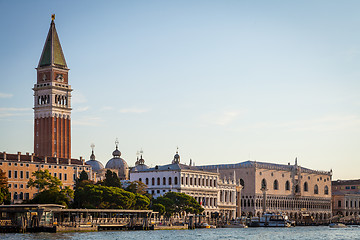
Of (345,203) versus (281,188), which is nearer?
(281,188)

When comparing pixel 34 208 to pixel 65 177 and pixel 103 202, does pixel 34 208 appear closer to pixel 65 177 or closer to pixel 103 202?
pixel 103 202

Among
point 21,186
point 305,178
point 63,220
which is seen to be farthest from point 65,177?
point 305,178

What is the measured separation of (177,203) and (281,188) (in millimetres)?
53538

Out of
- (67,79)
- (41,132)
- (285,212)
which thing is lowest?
(285,212)

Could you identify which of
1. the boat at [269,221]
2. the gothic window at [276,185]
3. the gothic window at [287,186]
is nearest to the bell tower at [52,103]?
the boat at [269,221]

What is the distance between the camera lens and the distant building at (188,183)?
11656 centimetres

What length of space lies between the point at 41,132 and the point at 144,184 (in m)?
32.3

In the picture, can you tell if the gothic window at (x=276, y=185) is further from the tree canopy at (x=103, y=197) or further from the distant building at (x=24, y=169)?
the tree canopy at (x=103, y=197)

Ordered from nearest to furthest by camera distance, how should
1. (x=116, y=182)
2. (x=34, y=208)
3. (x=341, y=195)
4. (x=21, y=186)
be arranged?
(x=34, y=208) → (x=116, y=182) → (x=21, y=186) → (x=341, y=195)

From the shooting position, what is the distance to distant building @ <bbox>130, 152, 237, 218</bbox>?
382 feet

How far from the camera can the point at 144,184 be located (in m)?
112

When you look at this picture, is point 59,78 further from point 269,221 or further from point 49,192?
point 49,192

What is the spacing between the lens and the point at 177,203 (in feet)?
347

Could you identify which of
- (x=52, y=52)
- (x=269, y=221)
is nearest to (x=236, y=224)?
(x=269, y=221)
